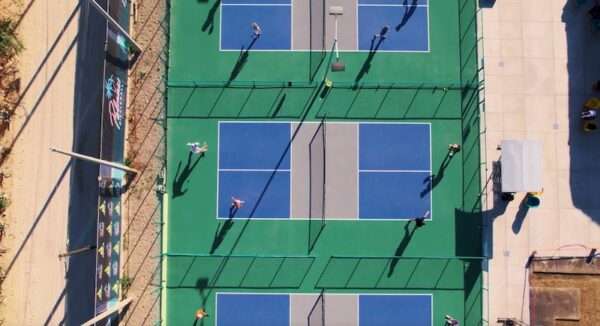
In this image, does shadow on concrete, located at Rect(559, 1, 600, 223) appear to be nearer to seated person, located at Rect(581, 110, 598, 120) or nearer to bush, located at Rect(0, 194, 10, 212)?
seated person, located at Rect(581, 110, 598, 120)

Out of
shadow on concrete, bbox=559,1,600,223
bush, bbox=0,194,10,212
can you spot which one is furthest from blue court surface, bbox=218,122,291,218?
shadow on concrete, bbox=559,1,600,223

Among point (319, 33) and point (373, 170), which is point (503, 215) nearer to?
point (373, 170)

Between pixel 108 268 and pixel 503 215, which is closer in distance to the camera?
pixel 108 268

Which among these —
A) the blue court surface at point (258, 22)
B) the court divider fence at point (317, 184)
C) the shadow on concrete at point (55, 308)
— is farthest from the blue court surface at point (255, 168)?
the shadow on concrete at point (55, 308)

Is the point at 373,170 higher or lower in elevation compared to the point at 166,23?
lower

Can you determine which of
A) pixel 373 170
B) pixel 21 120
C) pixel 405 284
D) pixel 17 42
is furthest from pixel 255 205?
pixel 17 42

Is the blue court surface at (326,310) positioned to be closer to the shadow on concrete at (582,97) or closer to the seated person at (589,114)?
the shadow on concrete at (582,97)
